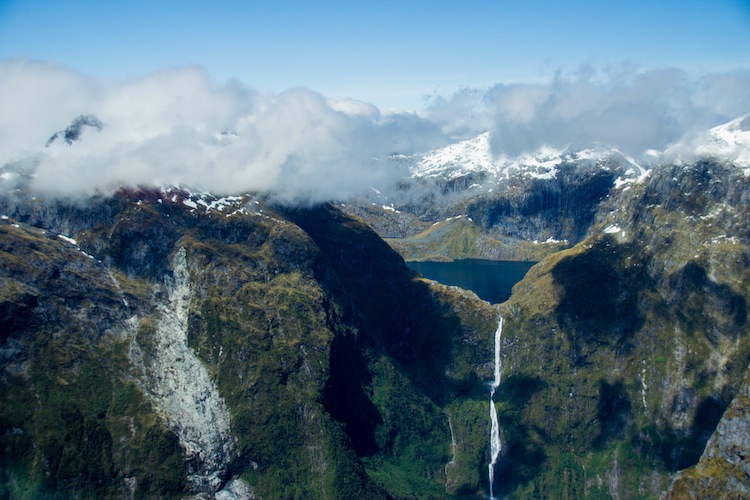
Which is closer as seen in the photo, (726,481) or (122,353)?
(726,481)

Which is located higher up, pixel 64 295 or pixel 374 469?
pixel 64 295

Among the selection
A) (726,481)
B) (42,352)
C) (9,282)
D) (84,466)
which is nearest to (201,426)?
(84,466)

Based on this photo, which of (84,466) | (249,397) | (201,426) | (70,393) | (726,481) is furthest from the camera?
(249,397)

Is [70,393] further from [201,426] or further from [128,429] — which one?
[201,426]

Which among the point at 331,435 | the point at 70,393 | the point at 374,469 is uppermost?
the point at 70,393

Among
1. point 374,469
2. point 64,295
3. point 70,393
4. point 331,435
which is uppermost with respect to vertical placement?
point 64,295

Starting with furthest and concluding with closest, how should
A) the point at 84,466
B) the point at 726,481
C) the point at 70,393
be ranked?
the point at 70,393 < the point at 84,466 < the point at 726,481

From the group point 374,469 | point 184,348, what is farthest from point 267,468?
point 184,348

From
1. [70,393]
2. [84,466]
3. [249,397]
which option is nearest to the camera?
[84,466]

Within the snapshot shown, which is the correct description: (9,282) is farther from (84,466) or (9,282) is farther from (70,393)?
(84,466)
